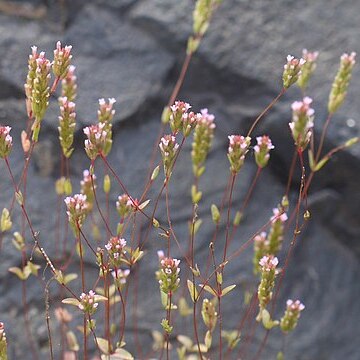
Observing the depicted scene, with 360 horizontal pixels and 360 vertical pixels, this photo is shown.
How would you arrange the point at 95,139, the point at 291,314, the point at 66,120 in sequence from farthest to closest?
the point at 291,314 < the point at 66,120 < the point at 95,139

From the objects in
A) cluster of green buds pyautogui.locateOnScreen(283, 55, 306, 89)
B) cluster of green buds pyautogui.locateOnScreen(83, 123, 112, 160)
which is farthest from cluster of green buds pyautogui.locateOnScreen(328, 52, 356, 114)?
cluster of green buds pyautogui.locateOnScreen(83, 123, 112, 160)

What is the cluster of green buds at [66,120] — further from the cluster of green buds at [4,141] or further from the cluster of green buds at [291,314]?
the cluster of green buds at [291,314]

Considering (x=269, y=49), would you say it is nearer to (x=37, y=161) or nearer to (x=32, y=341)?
(x=37, y=161)

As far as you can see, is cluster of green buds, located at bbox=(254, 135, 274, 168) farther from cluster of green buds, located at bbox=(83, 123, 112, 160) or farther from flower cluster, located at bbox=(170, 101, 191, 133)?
cluster of green buds, located at bbox=(83, 123, 112, 160)

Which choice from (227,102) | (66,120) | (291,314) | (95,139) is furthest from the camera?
(227,102)

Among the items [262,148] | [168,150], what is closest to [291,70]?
[262,148]

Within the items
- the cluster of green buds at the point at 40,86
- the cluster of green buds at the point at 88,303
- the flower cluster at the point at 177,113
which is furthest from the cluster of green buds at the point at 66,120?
the cluster of green buds at the point at 88,303

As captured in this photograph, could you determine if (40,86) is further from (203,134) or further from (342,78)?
(342,78)

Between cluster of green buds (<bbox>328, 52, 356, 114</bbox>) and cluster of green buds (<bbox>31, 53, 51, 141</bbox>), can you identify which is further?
cluster of green buds (<bbox>328, 52, 356, 114</bbox>)
